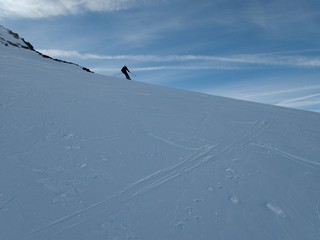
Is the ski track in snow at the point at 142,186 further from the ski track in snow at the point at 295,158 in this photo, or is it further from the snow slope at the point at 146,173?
the ski track in snow at the point at 295,158

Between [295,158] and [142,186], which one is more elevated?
[295,158]

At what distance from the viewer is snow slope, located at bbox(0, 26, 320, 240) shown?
4402mm

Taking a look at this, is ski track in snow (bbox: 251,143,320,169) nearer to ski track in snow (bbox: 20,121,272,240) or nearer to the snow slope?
the snow slope

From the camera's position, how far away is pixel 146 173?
593cm

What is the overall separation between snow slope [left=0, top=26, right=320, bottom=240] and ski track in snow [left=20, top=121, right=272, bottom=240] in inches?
0.8

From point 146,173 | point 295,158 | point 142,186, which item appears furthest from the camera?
point 295,158

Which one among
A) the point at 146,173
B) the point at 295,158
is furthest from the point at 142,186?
the point at 295,158

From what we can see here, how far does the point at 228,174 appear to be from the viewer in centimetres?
605

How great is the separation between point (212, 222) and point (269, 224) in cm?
90

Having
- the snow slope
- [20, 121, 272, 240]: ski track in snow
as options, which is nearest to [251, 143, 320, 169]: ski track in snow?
the snow slope

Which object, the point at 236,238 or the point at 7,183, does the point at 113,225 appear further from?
the point at 7,183

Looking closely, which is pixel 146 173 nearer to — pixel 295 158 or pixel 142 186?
pixel 142 186

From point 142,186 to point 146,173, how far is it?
538mm

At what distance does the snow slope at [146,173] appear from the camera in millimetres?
4402
